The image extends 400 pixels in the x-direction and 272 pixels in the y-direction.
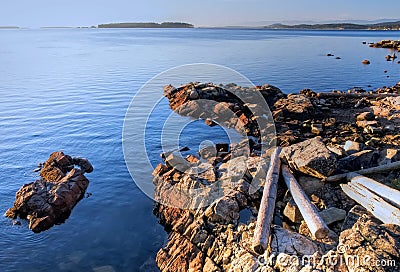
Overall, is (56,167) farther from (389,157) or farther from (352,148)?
(389,157)

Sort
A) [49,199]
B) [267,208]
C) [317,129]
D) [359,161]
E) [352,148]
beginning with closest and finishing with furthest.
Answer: [267,208] < [359,161] < [49,199] < [352,148] < [317,129]

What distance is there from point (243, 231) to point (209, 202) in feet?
8.12

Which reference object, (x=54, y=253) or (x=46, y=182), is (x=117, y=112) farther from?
(x=54, y=253)

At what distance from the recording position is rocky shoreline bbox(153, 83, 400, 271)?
8633mm

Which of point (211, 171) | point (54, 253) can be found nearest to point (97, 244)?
point (54, 253)

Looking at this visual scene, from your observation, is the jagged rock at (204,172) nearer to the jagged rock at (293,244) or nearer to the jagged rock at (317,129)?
the jagged rock at (293,244)

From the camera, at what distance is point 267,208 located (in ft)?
39.8

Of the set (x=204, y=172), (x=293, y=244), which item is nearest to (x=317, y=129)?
(x=204, y=172)

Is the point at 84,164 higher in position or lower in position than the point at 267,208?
lower

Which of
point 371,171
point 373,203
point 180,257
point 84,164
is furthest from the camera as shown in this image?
point 84,164

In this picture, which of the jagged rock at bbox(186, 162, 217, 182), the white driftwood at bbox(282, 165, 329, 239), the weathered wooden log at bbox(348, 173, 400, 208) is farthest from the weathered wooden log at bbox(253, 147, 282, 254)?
the weathered wooden log at bbox(348, 173, 400, 208)

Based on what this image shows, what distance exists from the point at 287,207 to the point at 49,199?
467 inches

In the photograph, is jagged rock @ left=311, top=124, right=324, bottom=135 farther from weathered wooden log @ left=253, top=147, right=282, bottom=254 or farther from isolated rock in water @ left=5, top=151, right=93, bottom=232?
isolated rock in water @ left=5, top=151, right=93, bottom=232

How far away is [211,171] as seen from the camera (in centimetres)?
1689
